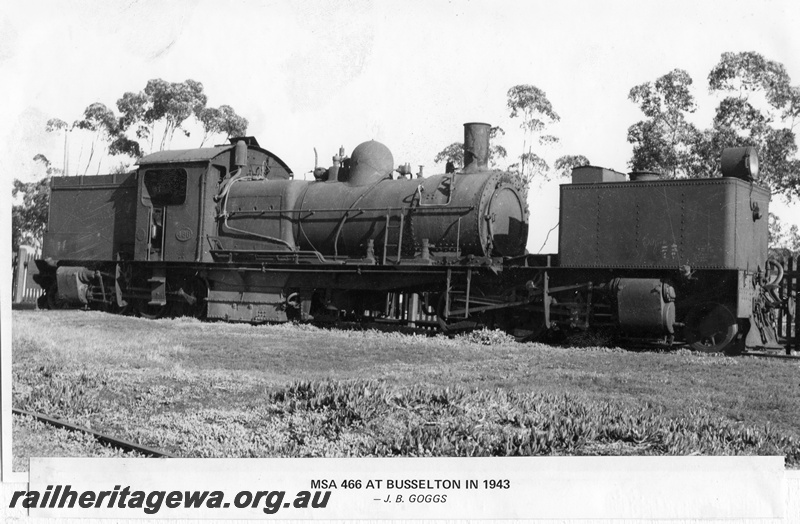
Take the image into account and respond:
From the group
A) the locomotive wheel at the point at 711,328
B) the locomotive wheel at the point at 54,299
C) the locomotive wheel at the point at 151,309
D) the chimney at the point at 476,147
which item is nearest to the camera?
the locomotive wheel at the point at 711,328

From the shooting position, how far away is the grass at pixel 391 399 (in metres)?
6.40

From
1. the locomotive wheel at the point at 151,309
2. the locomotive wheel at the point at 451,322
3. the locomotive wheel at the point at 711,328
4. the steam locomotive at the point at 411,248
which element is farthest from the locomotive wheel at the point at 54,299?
the locomotive wheel at the point at 711,328

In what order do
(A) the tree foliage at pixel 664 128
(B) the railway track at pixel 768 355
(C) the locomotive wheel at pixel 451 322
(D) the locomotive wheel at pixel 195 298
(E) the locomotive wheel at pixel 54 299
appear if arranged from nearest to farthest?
1. (A) the tree foliage at pixel 664 128
2. (B) the railway track at pixel 768 355
3. (C) the locomotive wheel at pixel 451 322
4. (D) the locomotive wheel at pixel 195 298
5. (E) the locomotive wheel at pixel 54 299

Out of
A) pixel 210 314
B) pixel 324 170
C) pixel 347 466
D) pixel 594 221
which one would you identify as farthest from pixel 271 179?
pixel 347 466

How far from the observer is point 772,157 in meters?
12.5

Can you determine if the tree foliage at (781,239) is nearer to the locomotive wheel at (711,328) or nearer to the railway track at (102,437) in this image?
the locomotive wheel at (711,328)

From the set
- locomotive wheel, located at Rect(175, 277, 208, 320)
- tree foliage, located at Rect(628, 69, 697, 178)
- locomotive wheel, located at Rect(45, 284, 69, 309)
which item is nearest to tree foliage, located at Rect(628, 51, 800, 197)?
tree foliage, located at Rect(628, 69, 697, 178)

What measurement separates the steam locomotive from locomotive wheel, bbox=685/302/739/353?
2cm

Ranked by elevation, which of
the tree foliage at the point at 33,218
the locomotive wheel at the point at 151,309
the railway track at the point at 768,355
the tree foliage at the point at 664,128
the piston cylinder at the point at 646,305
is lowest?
the railway track at the point at 768,355

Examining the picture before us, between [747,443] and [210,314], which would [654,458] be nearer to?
[747,443]

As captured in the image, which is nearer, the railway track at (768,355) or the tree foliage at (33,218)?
the railway track at (768,355)

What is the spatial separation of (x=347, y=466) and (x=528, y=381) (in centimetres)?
332

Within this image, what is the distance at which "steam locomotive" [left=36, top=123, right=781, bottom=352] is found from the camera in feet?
41.0

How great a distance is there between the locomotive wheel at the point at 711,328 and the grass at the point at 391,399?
1.13 m
